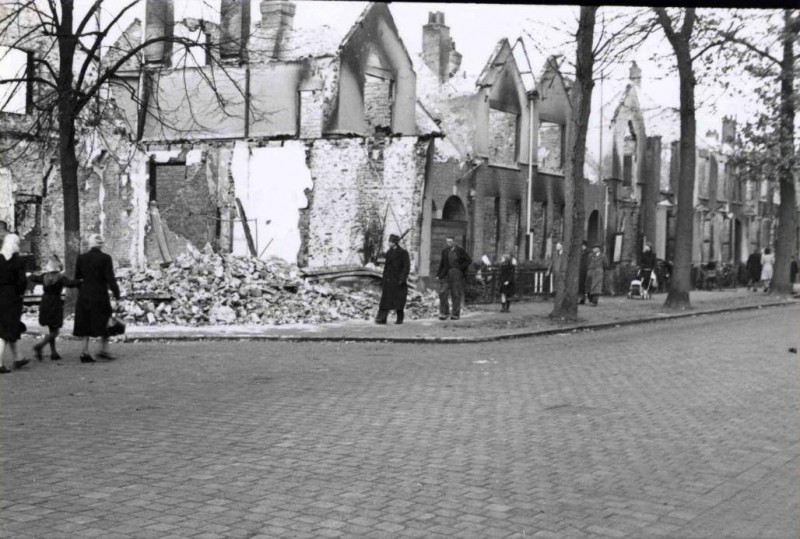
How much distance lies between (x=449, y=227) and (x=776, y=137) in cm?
1097

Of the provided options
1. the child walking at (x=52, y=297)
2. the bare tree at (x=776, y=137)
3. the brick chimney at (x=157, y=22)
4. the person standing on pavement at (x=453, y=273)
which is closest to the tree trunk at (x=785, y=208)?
the bare tree at (x=776, y=137)

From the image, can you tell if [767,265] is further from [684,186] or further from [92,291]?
[92,291]

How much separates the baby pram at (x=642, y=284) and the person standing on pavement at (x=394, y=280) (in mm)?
13957

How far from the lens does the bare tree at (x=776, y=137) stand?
86.2 ft

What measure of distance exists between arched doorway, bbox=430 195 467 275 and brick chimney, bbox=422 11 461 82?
1076 cm

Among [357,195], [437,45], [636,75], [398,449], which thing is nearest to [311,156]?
[357,195]

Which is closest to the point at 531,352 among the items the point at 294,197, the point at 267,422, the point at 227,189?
the point at 267,422

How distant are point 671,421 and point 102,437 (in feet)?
17.4

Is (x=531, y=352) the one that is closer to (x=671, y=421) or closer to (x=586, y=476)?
(x=671, y=421)

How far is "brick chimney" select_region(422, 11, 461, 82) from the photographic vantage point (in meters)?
39.6

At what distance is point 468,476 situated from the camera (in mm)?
6645

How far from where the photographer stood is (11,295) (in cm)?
1208

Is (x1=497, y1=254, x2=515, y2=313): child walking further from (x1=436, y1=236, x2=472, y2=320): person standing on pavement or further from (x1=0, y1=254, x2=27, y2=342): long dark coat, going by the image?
(x1=0, y1=254, x2=27, y2=342): long dark coat

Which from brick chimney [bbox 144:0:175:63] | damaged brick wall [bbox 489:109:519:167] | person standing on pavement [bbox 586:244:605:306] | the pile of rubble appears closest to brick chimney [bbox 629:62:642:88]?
damaged brick wall [bbox 489:109:519:167]
